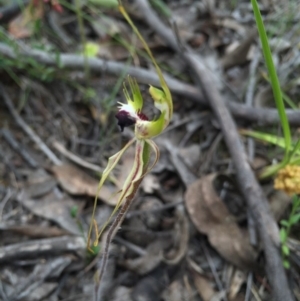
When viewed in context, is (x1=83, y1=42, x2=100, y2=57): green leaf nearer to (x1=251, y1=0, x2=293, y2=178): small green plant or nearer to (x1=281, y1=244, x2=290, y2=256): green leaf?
(x1=251, y1=0, x2=293, y2=178): small green plant

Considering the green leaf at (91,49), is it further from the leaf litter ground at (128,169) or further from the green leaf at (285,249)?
the green leaf at (285,249)

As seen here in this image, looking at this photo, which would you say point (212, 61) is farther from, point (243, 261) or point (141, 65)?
point (243, 261)

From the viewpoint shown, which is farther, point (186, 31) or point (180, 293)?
point (186, 31)

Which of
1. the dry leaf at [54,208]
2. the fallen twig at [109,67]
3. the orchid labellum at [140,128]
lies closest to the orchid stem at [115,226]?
the orchid labellum at [140,128]

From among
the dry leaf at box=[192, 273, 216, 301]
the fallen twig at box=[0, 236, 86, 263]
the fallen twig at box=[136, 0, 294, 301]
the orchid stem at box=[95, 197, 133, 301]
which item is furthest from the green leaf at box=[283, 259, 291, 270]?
the fallen twig at box=[0, 236, 86, 263]

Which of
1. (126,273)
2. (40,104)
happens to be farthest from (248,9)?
(126,273)

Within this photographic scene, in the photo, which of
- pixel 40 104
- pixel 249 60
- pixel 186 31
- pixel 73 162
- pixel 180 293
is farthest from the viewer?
pixel 186 31
